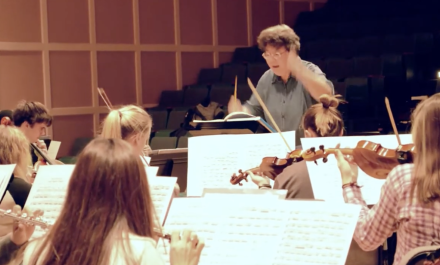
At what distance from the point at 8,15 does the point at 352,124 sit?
3.77 meters

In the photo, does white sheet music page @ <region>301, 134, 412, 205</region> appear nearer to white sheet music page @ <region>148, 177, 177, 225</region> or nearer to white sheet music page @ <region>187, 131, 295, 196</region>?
white sheet music page @ <region>187, 131, 295, 196</region>

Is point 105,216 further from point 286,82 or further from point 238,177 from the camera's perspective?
point 286,82

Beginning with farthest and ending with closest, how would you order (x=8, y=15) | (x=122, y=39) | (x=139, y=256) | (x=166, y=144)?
(x=122, y=39)
(x=8, y=15)
(x=166, y=144)
(x=139, y=256)

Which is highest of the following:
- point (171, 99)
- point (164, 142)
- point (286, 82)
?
point (286, 82)

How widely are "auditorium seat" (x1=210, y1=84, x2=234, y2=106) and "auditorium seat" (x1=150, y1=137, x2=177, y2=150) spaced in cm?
111

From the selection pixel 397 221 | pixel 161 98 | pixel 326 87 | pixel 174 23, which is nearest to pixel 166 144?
pixel 161 98

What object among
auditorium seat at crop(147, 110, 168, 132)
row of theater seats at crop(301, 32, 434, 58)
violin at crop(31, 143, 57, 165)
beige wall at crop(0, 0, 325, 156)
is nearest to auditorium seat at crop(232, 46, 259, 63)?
beige wall at crop(0, 0, 325, 156)

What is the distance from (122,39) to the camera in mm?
8078

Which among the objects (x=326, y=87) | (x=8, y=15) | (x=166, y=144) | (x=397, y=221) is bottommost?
(x=166, y=144)

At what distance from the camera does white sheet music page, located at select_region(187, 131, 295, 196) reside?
10.9ft

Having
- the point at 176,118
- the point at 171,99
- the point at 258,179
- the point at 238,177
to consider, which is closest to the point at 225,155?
the point at 238,177

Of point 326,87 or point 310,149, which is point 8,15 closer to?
point 326,87

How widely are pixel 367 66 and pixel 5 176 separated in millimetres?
5162

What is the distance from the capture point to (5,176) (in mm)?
2781
